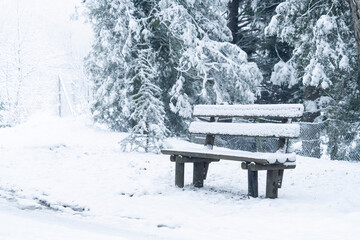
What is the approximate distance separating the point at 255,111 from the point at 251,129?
28 cm

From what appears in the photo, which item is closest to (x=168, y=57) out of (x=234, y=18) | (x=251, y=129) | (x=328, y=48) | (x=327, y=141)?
(x=328, y=48)

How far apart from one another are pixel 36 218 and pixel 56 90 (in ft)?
136

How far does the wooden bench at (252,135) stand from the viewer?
570 centimetres

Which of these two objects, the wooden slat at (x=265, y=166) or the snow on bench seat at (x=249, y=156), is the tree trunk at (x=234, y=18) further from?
the wooden slat at (x=265, y=166)

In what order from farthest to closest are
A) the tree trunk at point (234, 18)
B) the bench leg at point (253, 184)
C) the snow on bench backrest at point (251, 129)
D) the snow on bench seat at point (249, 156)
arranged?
the tree trunk at point (234, 18) < the bench leg at point (253, 184) < the snow on bench backrest at point (251, 129) < the snow on bench seat at point (249, 156)

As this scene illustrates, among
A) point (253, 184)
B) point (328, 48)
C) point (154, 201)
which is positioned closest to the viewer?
point (154, 201)

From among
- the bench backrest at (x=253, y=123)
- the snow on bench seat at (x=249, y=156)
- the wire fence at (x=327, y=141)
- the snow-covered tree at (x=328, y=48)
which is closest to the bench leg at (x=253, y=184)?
the snow on bench seat at (x=249, y=156)

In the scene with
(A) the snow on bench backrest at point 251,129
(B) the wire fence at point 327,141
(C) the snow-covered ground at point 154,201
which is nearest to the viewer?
(C) the snow-covered ground at point 154,201

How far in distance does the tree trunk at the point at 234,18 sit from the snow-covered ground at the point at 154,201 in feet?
29.6

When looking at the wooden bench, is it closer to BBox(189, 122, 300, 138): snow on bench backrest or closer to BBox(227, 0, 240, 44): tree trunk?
BBox(189, 122, 300, 138): snow on bench backrest

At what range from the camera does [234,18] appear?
17.7m

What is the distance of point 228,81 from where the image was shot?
13.5 m

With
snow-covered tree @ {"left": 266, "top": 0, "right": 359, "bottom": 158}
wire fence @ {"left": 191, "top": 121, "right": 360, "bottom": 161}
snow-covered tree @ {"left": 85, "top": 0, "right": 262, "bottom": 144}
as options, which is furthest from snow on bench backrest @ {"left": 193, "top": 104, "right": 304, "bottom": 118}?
snow-covered tree @ {"left": 266, "top": 0, "right": 359, "bottom": 158}

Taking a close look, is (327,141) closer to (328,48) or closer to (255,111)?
(328,48)
